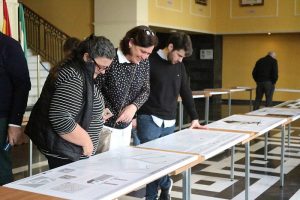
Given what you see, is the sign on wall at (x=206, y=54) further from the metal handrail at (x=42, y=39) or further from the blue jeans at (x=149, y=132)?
the blue jeans at (x=149, y=132)

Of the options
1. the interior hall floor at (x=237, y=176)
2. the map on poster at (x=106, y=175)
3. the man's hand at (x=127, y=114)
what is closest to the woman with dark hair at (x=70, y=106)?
the map on poster at (x=106, y=175)

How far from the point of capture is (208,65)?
1327 centimetres

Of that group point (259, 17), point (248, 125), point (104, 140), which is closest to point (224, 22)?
point (259, 17)

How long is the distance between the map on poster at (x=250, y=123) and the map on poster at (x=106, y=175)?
1136mm

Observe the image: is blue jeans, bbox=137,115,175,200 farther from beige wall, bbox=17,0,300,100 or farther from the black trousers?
the black trousers

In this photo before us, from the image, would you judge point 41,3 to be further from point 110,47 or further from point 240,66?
point 110,47

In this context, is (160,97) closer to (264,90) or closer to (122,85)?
(122,85)

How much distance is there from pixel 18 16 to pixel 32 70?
3.94m

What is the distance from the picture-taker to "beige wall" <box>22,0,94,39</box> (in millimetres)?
9797

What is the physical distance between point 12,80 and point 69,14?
7.85 meters

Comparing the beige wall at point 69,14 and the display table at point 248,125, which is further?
the beige wall at point 69,14

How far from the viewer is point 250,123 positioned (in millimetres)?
3721

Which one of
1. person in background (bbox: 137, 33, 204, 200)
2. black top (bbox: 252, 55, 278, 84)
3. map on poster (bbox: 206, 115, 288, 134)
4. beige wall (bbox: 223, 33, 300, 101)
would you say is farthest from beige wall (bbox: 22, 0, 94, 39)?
person in background (bbox: 137, 33, 204, 200)

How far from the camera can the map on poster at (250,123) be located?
342 cm
